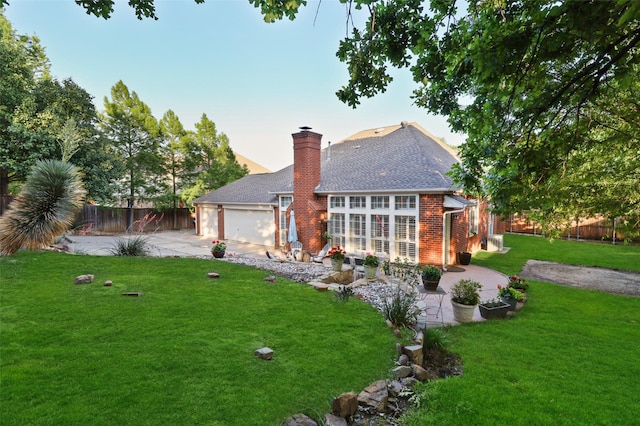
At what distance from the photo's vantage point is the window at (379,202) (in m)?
12.7

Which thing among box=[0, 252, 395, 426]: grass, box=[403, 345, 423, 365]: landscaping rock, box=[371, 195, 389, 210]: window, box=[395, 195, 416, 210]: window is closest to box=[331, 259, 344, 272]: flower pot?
box=[0, 252, 395, 426]: grass

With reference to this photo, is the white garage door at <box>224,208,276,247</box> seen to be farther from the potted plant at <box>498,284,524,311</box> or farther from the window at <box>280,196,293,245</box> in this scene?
the potted plant at <box>498,284,524,311</box>

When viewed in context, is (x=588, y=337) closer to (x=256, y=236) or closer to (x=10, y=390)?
(x=10, y=390)

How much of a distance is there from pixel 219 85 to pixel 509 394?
14.9m

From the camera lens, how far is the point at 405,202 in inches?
480

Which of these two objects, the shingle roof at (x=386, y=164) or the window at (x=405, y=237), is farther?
the shingle roof at (x=386, y=164)

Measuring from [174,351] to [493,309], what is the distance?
646cm

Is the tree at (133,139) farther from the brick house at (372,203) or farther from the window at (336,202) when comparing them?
the window at (336,202)

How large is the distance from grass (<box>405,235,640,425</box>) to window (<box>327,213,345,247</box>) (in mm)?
7507

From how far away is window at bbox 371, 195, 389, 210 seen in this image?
1272 centimetres

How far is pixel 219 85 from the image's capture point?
1437cm

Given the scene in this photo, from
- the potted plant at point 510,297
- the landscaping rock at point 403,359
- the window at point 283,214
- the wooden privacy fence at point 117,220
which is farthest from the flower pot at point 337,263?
the wooden privacy fence at point 117,220

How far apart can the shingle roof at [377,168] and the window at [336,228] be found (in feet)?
4.08

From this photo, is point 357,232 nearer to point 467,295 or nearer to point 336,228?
point 336,228
